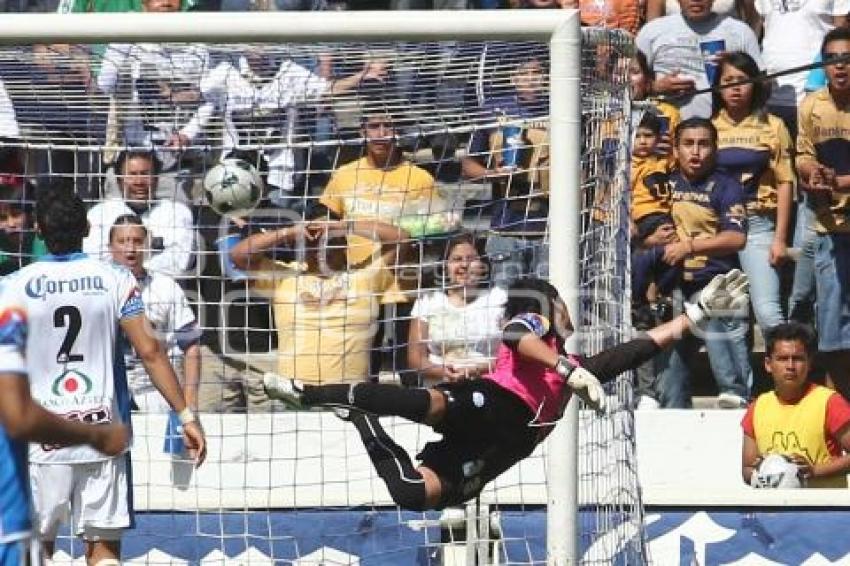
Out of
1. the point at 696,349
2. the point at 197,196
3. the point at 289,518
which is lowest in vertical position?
the point at 289,518

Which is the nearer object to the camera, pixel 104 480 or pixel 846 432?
pixel 104 480

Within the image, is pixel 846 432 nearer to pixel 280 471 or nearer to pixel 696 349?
pixel 696 349

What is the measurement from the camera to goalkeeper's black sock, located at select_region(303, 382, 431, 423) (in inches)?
332

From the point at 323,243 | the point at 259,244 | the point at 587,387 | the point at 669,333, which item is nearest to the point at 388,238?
the point at 323,243

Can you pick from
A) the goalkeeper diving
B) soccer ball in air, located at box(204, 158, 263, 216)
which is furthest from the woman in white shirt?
soccer ball in air, located at box(204, 158, 263, 216)

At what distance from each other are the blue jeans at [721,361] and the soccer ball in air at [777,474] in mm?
949

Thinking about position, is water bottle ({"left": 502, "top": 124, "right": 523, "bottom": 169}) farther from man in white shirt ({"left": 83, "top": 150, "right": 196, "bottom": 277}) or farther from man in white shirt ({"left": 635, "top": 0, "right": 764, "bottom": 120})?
man in white shirt ({"left": 635, "top": 0, "right": 764, "bottom": 120})

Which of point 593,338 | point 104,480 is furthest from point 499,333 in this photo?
point 104,480

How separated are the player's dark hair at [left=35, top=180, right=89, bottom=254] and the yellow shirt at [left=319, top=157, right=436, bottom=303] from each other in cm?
198

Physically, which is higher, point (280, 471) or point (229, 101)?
point (229, 101)

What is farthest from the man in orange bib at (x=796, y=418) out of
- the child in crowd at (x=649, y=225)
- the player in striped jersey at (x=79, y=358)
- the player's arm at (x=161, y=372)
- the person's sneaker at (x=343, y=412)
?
the player in striped jersey at (x=79, y=358)

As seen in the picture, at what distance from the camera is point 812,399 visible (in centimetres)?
986

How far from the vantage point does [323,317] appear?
9531 mm

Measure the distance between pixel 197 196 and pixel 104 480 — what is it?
231 centimetres
